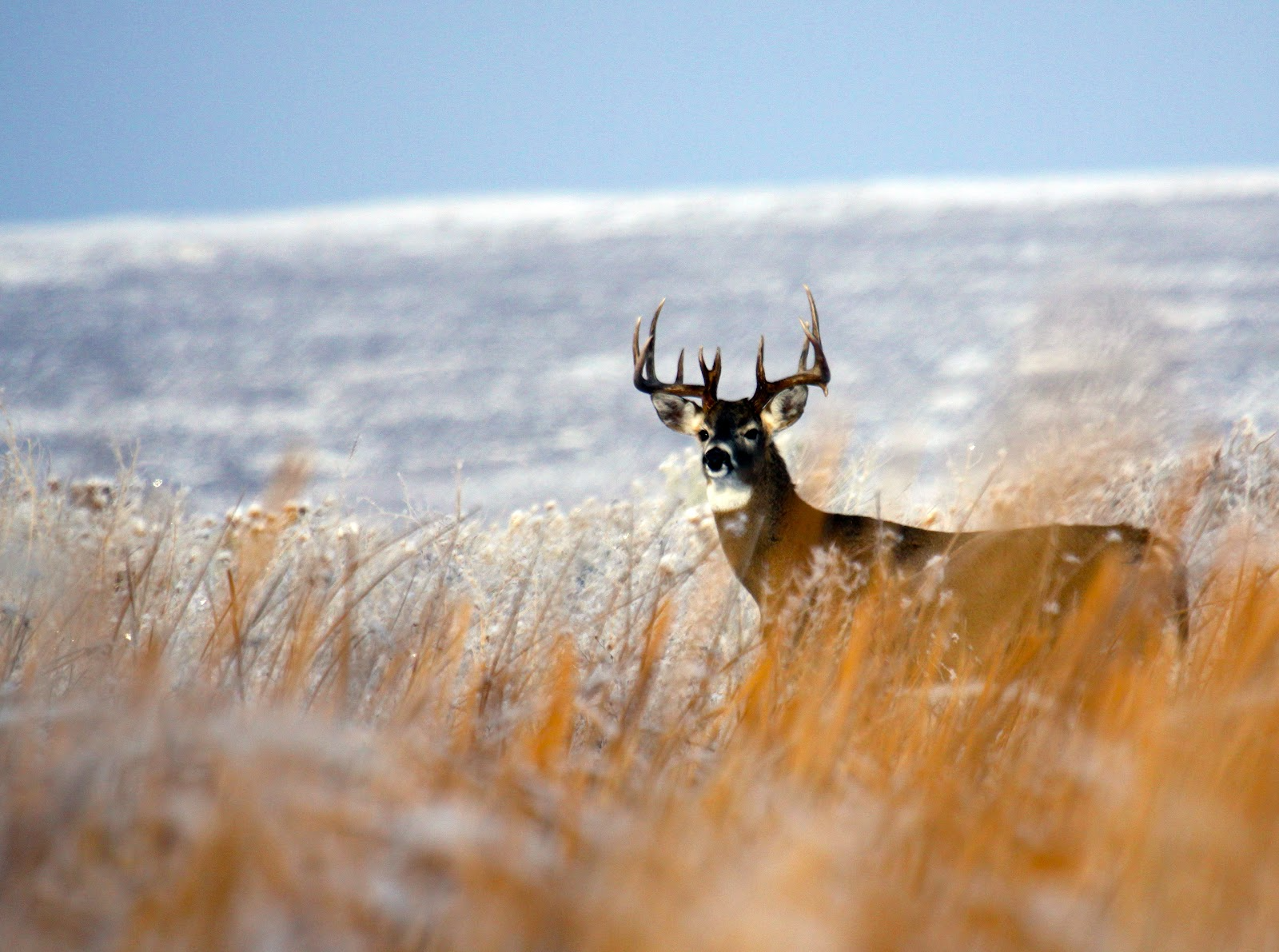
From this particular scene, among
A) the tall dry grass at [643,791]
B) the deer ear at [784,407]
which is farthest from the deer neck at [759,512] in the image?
the tall dry grass at [643,791]

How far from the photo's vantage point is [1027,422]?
7.74 ft

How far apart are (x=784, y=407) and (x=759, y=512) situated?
47 centimetres

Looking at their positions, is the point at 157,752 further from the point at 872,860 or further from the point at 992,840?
the point at 992,840

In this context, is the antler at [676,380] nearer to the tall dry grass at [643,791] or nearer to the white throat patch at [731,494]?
the white throat patch at [731,494]

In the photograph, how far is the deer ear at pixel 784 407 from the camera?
4781mm

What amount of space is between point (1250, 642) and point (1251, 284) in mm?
18154

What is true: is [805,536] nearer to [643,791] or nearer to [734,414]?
[734,414]

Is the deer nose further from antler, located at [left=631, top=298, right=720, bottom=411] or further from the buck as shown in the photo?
antler, located at [left=631, top=298, right=720, bottom=411]

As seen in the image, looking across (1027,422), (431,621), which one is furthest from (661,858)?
(1027,422)

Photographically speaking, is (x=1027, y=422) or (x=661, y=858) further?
(x=1027, y=422)

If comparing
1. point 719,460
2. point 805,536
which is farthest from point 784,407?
point 805,536

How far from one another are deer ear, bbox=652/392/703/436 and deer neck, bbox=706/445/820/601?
0.34m

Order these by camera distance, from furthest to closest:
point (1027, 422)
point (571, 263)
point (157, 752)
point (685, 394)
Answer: point (571, 263)
point (685, 394)
point (1027, 422)
point (157, 752)

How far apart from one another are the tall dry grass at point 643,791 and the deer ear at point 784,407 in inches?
93.1
